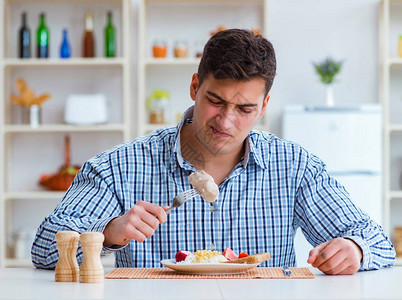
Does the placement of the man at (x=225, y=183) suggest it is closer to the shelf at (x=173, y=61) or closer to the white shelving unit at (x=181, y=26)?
the shelf at (x=173, y=61)

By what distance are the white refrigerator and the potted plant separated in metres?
0.27

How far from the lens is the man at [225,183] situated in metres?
1.96

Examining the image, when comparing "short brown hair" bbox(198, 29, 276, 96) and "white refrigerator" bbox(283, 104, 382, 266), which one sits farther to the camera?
"white refrigerator" bbox(283, 104, 382, 266)

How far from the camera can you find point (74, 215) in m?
1.96

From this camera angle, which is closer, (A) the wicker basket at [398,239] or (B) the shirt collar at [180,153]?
(B) the shirt collar at [180,153]

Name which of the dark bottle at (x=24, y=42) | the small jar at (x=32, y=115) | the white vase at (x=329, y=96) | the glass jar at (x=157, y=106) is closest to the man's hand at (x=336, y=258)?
the white vase at (x=329, y=96)

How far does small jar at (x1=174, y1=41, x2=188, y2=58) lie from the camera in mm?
4852

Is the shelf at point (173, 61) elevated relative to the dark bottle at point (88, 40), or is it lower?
lower

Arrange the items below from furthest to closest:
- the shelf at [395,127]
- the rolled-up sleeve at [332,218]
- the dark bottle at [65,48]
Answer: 1. the dark bottle at [65,48]
2. the shelf at [395,127]
3. the rolled-up sleeve at [332,218]

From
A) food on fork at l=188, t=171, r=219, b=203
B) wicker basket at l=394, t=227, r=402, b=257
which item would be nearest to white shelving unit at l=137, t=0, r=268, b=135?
wicker basket at l=394, t=227, r=402, b=257

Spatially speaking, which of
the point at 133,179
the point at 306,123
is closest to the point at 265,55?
the point at 133,179

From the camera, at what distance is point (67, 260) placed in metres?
1.54

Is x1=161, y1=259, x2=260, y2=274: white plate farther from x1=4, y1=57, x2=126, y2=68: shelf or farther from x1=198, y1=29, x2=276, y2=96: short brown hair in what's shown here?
x1=4, y1=57, x2=126, y2=68: shelf

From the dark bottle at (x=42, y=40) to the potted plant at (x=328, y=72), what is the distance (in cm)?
194
